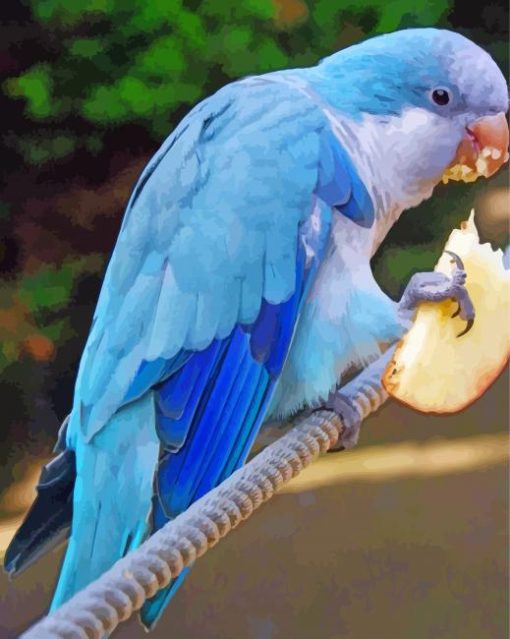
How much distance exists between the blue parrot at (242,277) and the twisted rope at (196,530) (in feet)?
0.11

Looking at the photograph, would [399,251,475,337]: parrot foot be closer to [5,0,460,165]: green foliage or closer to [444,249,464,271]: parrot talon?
[444,249,464,271]: parrot talon

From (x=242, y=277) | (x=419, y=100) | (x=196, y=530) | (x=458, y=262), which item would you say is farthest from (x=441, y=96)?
(x=196, y=530)

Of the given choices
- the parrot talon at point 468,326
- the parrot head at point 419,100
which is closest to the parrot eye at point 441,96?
the parrot head at point 419,100

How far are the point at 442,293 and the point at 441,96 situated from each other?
20 cm

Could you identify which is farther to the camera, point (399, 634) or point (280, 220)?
point (399, 634)

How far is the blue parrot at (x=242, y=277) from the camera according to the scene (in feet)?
2.78

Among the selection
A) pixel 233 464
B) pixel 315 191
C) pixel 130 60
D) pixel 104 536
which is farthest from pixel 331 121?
pixel 104 536

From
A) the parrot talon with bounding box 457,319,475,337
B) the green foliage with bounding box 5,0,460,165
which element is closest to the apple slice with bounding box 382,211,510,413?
the parrot talon with bounding box 457,319,475,337

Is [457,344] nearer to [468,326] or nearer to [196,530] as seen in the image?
[468,326]

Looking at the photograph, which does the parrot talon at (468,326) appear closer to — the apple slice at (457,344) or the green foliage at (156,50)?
the apple slice at (457,344)

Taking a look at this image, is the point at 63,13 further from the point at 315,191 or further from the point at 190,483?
the point at 190,483

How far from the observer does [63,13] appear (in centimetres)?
92

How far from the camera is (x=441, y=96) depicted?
934mm

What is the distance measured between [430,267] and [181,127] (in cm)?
32
